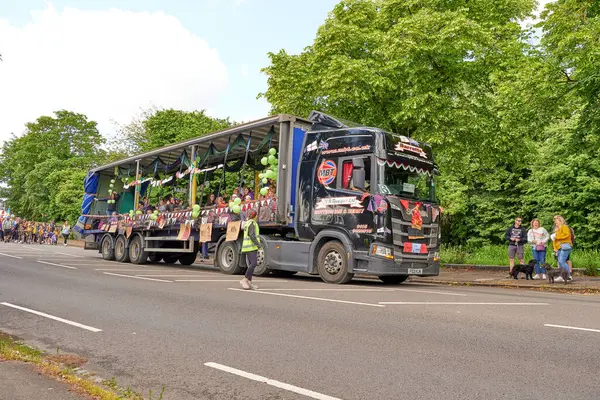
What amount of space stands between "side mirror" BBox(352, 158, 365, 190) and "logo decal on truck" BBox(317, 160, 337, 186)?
63 centimetres

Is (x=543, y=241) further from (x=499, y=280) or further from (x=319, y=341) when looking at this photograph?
(x=319, y=341)

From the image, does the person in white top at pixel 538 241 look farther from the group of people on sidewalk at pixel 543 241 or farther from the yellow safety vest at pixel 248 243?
the yellow safety vest at pixel 248 243

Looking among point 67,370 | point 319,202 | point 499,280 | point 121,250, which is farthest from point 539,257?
point 121,250

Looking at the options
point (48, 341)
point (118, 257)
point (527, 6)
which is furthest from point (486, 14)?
point (48, 341)

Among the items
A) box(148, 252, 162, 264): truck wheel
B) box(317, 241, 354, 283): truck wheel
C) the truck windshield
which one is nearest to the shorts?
the truck windshield

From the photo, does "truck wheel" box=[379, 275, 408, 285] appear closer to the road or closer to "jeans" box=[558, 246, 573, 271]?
the road

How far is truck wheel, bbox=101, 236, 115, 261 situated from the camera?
22.1 metres

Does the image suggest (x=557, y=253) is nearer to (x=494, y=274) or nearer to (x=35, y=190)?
(x=494, y=274)

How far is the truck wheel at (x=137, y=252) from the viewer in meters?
20.3

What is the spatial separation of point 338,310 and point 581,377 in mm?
4187

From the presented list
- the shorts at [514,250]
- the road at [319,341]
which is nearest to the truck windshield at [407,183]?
the road at [319,341]

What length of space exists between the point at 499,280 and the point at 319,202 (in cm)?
612

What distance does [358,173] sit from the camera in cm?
1312

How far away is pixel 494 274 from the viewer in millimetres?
18516
